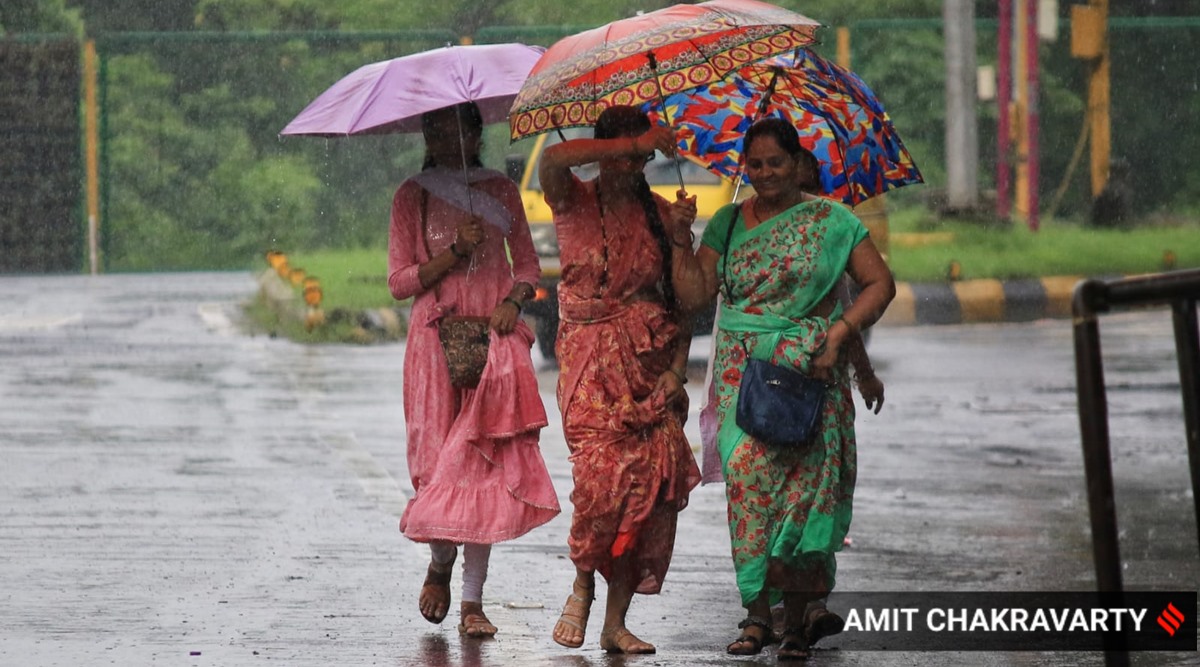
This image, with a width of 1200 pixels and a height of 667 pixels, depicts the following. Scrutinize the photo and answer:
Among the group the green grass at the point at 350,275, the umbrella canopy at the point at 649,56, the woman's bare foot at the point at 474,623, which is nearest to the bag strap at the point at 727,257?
the umbrella canopy at the point at 649,56

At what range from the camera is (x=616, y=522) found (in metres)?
6.36

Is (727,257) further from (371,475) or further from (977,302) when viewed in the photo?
(977,302)

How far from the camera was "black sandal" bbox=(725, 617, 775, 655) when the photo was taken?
6301mm

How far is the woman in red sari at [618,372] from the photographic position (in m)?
6.34

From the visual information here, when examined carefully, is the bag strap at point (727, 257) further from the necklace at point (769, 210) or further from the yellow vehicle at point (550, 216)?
the yellow vehicle at point (550, 216)

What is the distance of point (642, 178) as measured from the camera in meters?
6.41

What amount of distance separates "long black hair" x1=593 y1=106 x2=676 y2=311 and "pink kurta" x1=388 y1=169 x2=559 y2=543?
1.70 ft

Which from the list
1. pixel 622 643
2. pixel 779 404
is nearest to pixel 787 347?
pixel 779 404

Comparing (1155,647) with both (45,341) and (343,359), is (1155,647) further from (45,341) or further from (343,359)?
(45,341)

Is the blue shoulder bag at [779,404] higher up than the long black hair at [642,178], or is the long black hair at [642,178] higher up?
the long black hair at [642,178]

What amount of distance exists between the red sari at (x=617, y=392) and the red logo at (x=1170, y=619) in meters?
1.51

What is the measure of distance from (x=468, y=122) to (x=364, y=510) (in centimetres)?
280

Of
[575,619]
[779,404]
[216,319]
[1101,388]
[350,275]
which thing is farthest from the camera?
[350,275]

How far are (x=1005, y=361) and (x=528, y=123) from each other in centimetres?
885
